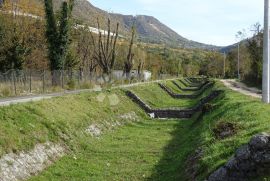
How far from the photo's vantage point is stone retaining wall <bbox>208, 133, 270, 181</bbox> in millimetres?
11469

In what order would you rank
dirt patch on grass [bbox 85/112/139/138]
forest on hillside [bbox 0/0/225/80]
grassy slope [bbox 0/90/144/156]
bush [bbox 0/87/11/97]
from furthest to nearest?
1. forest on hillside [bbox 0/0/225/80]
2. bush [bbox 0/87/11/97]
3. dirt patch on grass [bbox 85/112/139/138]
4. grassy slope [bbox 0/90/144/156]

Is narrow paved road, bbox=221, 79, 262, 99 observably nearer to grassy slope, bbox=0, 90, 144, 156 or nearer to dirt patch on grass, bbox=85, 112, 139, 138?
dirt patch on grass, bbox=85, 112, 139, 138

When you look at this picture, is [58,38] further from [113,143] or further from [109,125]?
[113,143]

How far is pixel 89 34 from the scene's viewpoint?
288ft

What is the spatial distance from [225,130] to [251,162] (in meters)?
7.27

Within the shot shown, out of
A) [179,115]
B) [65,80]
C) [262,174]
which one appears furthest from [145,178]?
[65,80]

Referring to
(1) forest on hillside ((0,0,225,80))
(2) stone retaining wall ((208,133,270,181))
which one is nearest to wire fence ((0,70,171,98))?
(1) forest on hillside ((0,0,225,80))

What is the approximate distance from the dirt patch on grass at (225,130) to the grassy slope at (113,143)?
254 millimetres

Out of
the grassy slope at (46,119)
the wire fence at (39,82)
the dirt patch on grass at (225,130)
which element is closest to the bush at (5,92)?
the wire fence at (39,82)

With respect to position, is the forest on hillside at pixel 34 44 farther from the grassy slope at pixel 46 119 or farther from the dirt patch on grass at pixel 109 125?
the grassy slope at pixel 46 119

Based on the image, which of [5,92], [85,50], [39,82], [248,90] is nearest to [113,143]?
[5,92]

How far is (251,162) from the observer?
11664mm

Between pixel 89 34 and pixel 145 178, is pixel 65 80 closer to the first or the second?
pixel 145 178

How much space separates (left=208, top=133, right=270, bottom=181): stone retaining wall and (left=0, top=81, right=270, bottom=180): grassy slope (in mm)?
1152
